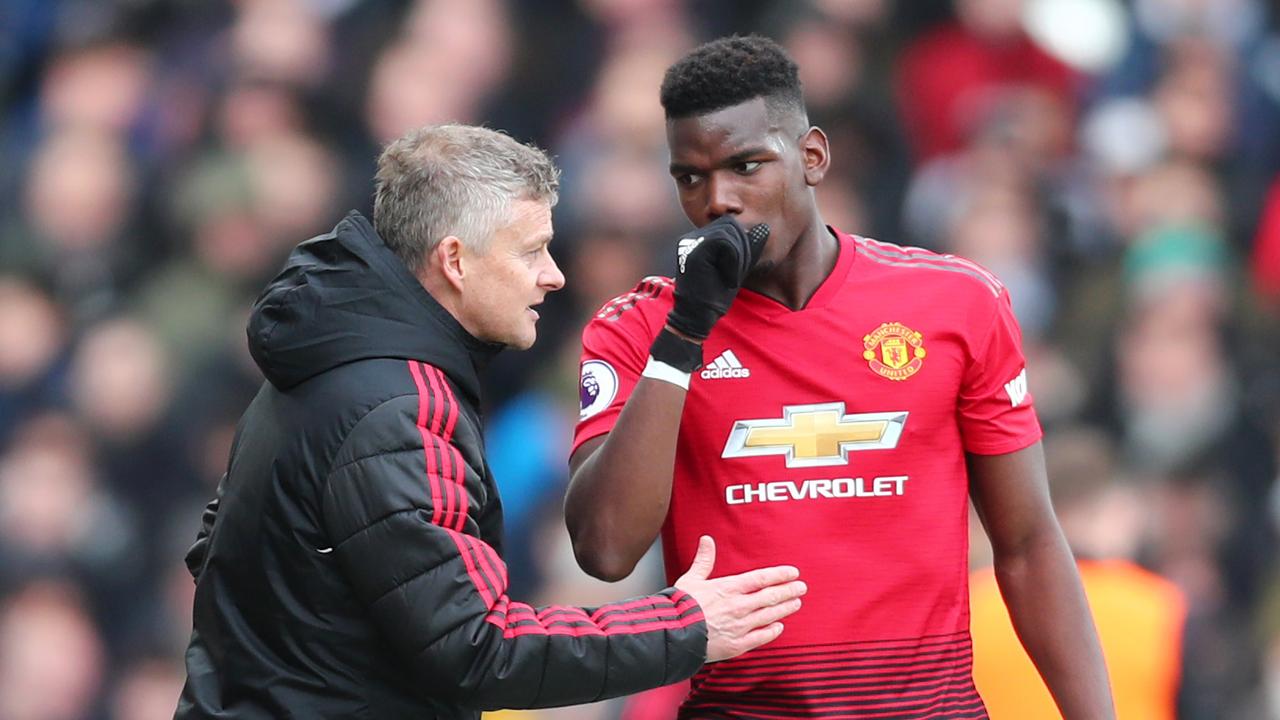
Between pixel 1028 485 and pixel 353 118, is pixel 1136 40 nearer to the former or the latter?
pixel 353 118

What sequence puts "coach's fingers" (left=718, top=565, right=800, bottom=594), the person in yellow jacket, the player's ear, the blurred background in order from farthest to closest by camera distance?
the blurred background < the person in yellow jacket < the player's ear < "coach's fingers" (left=718, top=565, right=800, bottom=594)

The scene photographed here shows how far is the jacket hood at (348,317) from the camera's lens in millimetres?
3000

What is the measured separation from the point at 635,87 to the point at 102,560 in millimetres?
2850

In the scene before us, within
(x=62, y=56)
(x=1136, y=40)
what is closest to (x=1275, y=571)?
(x=1136, y=40)

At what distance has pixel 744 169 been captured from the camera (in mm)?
3242

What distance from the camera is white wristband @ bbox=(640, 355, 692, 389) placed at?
122 inches

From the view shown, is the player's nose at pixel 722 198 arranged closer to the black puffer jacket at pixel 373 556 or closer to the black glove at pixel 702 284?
the black glove at pixel 702 284

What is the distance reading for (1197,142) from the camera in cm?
760

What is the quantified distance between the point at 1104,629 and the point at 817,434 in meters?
1.56

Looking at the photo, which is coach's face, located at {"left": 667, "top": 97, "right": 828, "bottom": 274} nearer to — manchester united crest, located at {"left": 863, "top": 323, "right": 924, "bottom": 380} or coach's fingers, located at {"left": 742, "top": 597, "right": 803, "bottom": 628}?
manchester united crest, located at {"left": 863, "top": 323, "right": 924, "bottom": 380}

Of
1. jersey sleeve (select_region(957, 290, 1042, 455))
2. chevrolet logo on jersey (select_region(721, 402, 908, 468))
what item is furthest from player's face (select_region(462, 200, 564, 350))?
jersey sleeve (select_region(957, 290, 1042, 455))

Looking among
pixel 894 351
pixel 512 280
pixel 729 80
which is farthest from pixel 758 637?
pixel 729 80

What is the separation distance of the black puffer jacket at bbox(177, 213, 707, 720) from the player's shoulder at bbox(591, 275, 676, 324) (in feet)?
1.29

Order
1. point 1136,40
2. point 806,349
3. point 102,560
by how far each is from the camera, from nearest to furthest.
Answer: point 806,349 → point 102,560 → point 1136,40
